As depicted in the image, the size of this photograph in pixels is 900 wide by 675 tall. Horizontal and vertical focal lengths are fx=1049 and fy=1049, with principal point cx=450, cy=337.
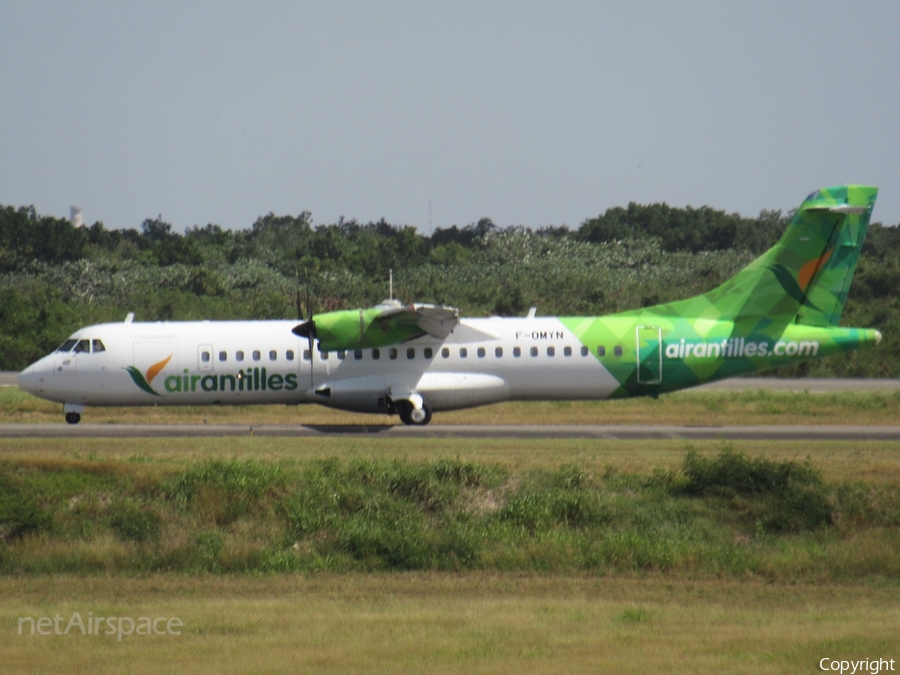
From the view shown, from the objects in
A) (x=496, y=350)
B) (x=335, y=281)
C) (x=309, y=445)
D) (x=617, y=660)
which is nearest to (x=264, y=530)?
(x=309, y=445)

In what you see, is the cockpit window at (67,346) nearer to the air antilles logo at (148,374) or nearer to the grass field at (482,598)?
the air antilles logo at (148,374)

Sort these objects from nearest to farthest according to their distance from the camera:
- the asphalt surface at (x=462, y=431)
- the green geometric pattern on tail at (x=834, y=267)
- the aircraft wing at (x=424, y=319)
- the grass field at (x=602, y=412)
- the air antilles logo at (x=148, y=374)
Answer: the asphalt surface at (x=462, y=431) → the aircraft wing at (x=424, y=319) → the air antilles logo at (x=148, y=374) → the green geometric pattern on tail at (x=834, y=267) → the grass field at (x=602, y=412)

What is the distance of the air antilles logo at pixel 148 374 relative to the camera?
29125 mm

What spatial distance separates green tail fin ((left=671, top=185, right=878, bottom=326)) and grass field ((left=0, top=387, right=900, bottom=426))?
11.6ft

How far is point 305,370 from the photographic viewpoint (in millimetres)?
28969

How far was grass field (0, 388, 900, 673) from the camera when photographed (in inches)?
468

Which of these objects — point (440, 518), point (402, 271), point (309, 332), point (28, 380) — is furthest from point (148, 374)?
point (402, 271)

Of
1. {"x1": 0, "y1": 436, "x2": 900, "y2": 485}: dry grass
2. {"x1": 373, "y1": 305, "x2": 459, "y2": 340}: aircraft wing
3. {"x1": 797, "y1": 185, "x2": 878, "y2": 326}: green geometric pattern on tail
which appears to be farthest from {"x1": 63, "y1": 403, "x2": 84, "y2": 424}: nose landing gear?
{"x1": 797, "y1": 185, "x2": 878, "y2": 326}: green geometric pattern on tail

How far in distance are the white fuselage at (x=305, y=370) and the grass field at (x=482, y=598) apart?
366 cm

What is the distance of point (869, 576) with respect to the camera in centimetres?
1681

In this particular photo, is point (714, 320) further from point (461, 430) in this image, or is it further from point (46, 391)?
point (46, 391)

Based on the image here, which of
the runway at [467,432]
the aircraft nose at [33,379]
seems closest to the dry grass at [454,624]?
the runway at [467,432]

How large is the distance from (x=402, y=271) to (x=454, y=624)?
64.3 m

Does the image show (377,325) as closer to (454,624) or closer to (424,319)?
(424,319)
